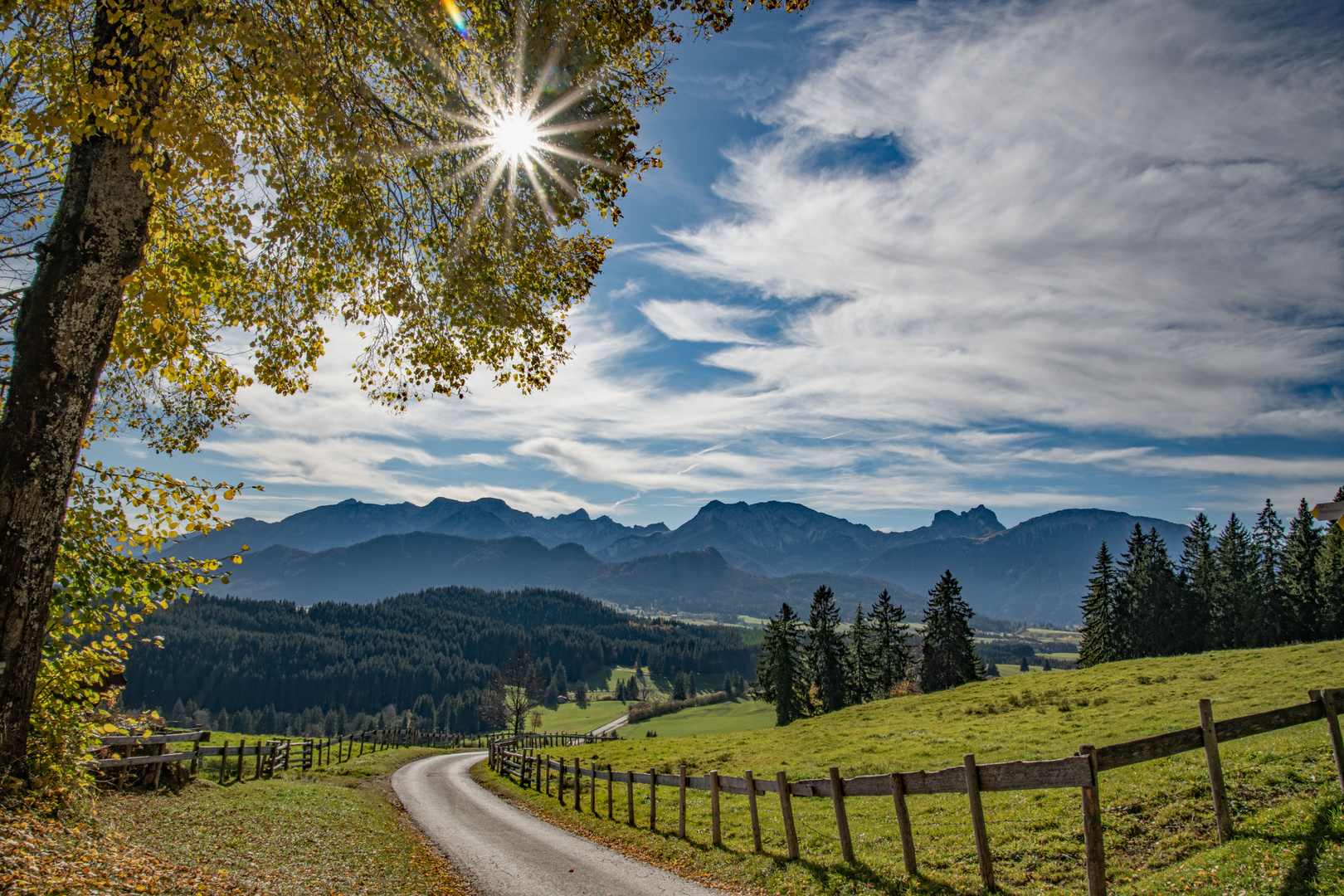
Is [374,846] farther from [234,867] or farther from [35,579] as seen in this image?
[35,579]

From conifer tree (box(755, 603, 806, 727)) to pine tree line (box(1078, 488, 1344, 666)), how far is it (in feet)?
108

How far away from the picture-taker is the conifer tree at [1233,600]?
6444 cm

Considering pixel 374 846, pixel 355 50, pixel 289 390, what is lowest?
pixel 374 846

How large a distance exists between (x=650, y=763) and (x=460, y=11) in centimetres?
→ 3185

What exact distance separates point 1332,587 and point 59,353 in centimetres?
8534

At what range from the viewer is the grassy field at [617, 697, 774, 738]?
272ft

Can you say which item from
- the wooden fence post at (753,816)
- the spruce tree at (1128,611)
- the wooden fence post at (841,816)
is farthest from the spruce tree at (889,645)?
the wooden fence post at (841,816)

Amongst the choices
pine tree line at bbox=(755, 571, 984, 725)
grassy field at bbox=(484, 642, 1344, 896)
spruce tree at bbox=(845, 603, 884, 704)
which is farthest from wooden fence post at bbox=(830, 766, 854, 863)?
spruce tree at bbox=(845, 603, 884, 704)

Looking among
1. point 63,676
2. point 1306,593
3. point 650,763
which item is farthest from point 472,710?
point 63,676

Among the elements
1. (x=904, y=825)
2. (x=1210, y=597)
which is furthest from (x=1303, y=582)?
(x=904, y=825)

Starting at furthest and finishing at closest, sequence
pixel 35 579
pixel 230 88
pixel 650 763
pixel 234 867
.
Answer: pixel 650 763
pixel 234 867
pixel 230 88
pixel 35 579

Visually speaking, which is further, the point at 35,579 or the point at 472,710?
the point at 472,710

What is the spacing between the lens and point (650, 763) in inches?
1219

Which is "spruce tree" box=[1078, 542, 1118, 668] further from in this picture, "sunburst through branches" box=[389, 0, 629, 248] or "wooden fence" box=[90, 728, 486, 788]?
"sunburst through branches" box=[389, 0, 629, 248]
